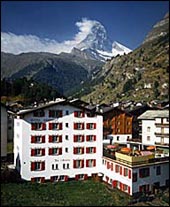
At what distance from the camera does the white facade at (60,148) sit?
5.75 m

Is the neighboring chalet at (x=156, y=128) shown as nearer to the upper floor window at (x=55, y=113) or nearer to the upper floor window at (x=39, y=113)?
the upper floor window at (x=55, y=113)

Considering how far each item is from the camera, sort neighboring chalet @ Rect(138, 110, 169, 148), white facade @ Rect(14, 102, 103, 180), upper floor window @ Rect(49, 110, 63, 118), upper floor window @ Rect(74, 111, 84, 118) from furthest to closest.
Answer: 1. neighboring chalet @ Rect(138, 110, 169, 148)
2. upper floor window @ Rect(74, 111, 84, 118)
3. upper floor window @ Rect(49, 110, 63, 118)
4. white facade @ Rect(14, 102, 103, 180)

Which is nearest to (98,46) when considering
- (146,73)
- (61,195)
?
(61,195)

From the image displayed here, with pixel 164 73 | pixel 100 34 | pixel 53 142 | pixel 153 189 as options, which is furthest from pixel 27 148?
pixel 164 73

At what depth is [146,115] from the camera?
8.70 meters

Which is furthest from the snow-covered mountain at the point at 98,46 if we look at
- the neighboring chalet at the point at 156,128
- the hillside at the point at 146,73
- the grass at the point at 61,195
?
the hillside at the point at 146,73

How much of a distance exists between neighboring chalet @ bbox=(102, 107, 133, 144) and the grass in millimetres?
3050

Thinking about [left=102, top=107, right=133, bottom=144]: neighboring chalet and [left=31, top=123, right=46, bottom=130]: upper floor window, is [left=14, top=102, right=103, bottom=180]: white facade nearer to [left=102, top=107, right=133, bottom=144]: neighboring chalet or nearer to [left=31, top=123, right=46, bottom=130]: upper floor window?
[left=31, top=123, right=46, bottom=130]: upper floor window

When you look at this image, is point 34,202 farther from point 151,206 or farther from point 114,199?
point 151,206

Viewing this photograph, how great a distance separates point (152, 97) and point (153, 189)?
16.6 m

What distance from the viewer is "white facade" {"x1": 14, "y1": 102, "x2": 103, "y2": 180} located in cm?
575

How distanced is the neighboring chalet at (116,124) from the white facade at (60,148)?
2.34 meters

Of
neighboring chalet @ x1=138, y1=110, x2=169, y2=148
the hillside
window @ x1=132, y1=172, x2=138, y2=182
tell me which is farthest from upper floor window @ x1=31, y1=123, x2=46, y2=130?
the hillside

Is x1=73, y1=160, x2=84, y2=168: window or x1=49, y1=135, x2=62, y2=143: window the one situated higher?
x1=49, y1=135, x2=62, y2=143: window
